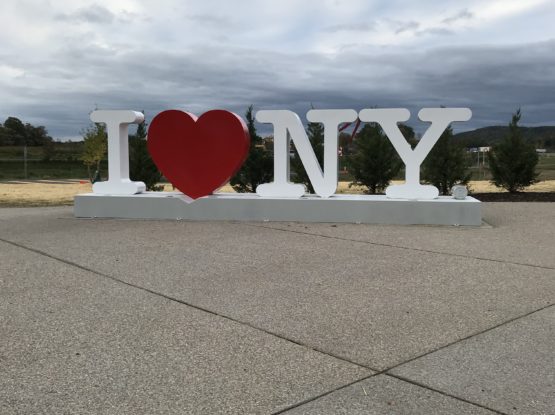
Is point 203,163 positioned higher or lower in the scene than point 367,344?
higher

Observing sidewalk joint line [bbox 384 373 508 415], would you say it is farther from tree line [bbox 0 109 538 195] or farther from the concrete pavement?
tree line [bbox 0 109 538 195]

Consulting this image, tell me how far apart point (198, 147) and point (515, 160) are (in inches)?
406

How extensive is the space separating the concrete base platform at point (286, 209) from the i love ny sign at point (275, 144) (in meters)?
0.30

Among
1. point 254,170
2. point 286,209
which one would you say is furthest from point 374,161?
point 286,209

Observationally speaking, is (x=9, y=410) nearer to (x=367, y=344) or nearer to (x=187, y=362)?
(x=187, y=362)

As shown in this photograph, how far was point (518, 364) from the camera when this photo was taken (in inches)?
142

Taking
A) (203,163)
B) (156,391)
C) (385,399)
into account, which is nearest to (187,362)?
(156,391)

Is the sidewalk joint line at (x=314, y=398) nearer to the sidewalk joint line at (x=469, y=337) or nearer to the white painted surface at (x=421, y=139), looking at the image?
the sidewalk joint line at (x=469, y=337)

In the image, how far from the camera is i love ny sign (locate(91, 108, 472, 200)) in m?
10.1

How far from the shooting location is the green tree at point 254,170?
15.9 metres

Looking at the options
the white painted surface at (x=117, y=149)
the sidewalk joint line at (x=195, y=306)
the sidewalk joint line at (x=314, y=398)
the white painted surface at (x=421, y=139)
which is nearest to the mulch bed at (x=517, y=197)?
the white painted surface at (x=421, y=139)

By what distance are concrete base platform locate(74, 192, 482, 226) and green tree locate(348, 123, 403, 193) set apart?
5.70 meters

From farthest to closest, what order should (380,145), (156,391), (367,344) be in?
(380,145), (367,344), (156,391)

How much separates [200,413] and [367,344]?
4.78 ft
